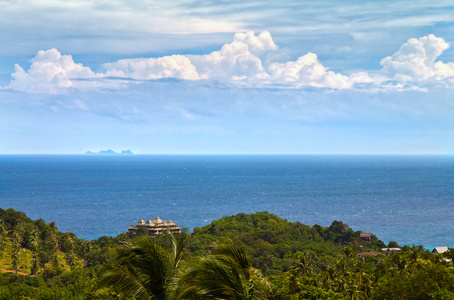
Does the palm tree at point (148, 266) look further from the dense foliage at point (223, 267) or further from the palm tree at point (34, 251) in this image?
the palm tree at point (34, 251)

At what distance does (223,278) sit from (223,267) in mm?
264

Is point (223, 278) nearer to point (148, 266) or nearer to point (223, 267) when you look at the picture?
point (223, 267)

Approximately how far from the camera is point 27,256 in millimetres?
68562

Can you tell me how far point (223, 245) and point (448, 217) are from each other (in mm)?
130756

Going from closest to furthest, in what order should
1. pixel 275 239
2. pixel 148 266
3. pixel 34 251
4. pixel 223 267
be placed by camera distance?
1. pixel 223 267
2. pixel 148 266
3. pixel 34 251
4. pixel 275 239

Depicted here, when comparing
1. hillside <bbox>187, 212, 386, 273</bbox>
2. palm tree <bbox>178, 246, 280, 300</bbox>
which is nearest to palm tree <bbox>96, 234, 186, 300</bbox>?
palm tree <bbox>178, 246, 280, 300</bbox>

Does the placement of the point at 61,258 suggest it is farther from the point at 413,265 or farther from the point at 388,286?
the point at 388,286

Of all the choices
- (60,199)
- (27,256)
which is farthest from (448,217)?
(60,199)

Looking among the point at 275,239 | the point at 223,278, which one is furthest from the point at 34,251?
the point at 223,278

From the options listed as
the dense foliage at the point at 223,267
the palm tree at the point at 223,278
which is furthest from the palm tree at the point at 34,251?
the palm tree at the point at 223,278

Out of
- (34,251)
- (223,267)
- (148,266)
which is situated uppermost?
(223,267)

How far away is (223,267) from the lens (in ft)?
30.6

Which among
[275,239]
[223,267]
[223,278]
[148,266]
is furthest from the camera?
[275,239]

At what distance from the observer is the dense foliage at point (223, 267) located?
375 inches
